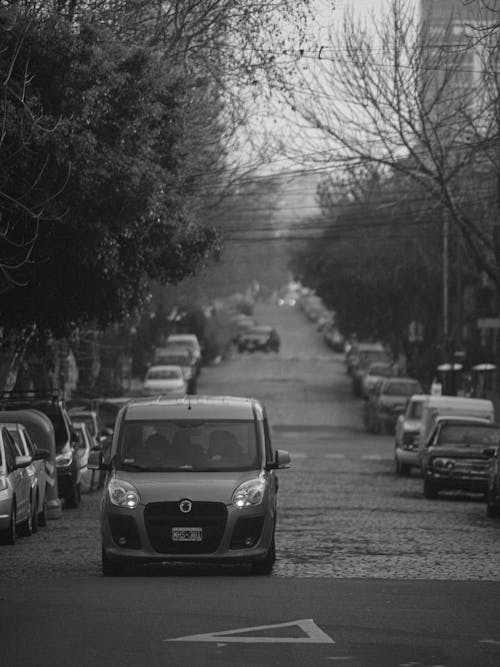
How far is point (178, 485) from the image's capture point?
661 inches

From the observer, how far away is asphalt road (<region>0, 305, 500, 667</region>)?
1095 cm

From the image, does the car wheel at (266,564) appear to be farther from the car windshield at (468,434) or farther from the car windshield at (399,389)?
the car windshield at (399,389)

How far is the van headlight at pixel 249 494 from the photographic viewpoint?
16750mm

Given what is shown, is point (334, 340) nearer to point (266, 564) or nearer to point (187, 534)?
point (266, 564)

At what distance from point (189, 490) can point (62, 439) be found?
13276mm

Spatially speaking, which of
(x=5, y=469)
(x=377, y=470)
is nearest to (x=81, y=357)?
(x=377, y=470)

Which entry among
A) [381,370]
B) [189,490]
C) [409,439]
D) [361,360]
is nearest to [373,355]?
[361,360]

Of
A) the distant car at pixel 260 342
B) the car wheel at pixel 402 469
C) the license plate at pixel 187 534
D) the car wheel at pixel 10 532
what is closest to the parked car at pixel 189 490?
the license plate at pixel 187 534

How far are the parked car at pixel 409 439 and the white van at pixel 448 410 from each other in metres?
0.54

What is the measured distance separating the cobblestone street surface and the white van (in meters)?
1.38

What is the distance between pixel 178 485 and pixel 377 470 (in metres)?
25.4

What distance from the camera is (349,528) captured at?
23.5 m

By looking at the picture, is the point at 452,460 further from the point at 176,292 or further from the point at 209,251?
the point at 176,292

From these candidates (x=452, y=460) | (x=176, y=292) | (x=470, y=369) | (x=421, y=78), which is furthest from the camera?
(x=176, y=292)
